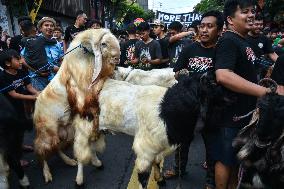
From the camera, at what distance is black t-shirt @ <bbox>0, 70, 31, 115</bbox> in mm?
4758

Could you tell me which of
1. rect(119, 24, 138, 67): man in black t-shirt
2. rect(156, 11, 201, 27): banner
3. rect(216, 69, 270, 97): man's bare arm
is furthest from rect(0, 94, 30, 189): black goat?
rect(156, 11, 201, 27): banner

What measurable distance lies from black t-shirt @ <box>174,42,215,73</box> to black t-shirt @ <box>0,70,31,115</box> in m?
2.42

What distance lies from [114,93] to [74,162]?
5.83 ft

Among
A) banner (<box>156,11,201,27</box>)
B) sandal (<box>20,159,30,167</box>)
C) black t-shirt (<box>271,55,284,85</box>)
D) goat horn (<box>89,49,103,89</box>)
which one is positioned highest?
black t-shirt (<box>271,55,284,85</box>)

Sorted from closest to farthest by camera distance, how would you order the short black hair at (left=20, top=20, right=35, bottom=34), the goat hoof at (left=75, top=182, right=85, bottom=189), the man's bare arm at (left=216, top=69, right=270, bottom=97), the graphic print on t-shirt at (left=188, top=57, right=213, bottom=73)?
the man's bare arm at (left=216, top=69, right=270, bottom=97) → the graphic print on t-shirt at (left=188, top=57, right=213, bottom=73) → the goat hoof at (left=75, top=182, right=85, bottom=189) → the short black hair at (left=20, top=20, right=35, bottom=34)

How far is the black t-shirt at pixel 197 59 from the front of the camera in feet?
12.5

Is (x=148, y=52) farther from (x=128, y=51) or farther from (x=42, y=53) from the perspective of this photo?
(x=42, y=53)

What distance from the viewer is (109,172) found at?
4.80 m

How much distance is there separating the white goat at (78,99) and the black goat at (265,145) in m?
1.98

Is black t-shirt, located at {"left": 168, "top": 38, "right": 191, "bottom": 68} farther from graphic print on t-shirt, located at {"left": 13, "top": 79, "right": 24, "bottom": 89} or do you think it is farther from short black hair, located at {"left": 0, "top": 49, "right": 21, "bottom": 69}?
short black hair, located at {"left": 0, "top": 49, "right": 21, "bottom": 69}

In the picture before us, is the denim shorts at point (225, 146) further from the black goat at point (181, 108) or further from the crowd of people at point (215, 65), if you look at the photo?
the black goat at point (181, 108)

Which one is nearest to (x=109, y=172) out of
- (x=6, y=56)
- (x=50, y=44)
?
(x=6, y=56)

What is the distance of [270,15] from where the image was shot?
61.8 ft

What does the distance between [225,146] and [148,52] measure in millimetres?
4314
